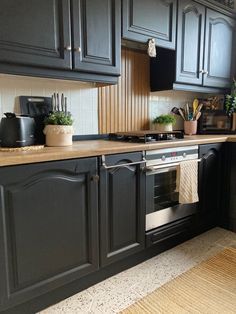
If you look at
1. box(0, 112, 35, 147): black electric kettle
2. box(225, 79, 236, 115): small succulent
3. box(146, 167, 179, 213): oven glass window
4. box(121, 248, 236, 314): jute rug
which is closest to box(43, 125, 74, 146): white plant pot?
box(0, 112, 35, 147): black electric kettle

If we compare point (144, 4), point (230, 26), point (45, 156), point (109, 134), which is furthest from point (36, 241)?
point (230, 26)

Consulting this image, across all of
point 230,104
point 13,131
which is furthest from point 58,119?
point 230,104

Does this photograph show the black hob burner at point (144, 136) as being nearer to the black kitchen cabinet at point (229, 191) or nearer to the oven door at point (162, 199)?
the oven door at point (162, 199)

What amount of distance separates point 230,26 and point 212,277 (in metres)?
2.45

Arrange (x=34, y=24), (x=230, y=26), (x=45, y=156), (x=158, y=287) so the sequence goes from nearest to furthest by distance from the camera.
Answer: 1. (x=45, y=156)
2. (x=34, y=24)
3. (x=158, y=287)
4. (x=230, y=26)

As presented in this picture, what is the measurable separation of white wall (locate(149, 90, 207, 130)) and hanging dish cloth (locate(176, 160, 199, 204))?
68 cm

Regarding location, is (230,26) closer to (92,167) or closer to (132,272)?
(92,167)

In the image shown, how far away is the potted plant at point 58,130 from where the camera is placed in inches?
61.8

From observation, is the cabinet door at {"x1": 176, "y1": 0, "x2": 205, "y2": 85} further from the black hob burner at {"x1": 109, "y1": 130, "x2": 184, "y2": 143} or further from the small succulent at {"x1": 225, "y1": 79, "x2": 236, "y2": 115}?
the black hob burner at {"x1": 109, "y1": 130, "x2": 184, "y2": 143}

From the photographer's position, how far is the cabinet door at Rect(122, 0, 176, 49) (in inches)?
71.7

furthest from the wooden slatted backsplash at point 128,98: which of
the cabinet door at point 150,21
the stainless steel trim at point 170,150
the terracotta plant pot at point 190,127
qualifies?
the stainless steel trim at point 170,150

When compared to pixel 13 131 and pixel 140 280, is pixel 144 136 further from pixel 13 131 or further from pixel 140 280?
pixel 140 280

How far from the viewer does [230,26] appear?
2641mm

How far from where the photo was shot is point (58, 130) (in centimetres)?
156
